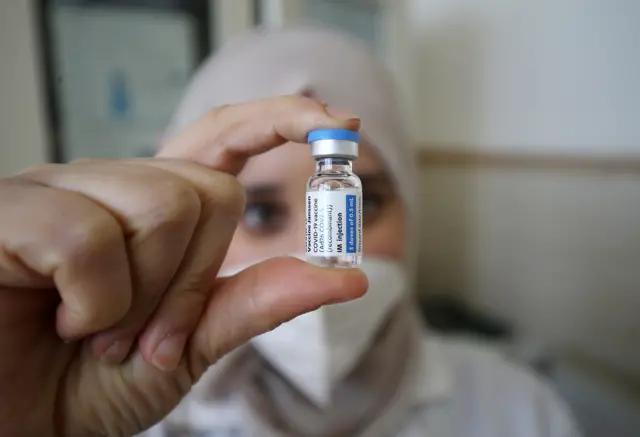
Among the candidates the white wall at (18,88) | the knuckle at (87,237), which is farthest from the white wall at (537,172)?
the knuckle at (87,237)

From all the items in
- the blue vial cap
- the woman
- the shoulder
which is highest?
the blue vial cap

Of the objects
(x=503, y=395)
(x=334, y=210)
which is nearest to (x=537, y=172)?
(x=503, y=395)

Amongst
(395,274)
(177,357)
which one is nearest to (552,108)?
(395,274)

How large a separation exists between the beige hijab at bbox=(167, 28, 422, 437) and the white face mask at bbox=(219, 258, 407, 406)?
4.0 inches

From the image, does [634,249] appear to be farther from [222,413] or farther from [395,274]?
[222,413]

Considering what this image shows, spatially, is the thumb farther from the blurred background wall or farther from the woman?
the blurred background wall

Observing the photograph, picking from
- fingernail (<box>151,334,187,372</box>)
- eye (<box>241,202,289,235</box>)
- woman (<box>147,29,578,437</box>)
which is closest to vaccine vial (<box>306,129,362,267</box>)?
fingernail (<box>151,334,187,372</box>)

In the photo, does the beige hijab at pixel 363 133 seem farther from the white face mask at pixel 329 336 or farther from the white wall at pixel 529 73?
the white wall at pixel 529 73

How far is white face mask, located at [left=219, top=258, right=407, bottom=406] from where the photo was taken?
0.56m

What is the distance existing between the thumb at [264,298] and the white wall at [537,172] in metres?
1.14

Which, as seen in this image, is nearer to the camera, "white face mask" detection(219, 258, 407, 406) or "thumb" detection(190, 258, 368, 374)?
"thumb" detection(190, 258, 368, 374)

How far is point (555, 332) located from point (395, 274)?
0.87 m

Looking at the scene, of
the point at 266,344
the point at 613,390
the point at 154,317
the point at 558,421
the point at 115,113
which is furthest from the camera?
the point at 613,390

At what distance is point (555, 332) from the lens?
4.30ft
